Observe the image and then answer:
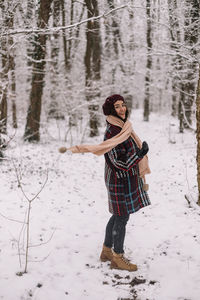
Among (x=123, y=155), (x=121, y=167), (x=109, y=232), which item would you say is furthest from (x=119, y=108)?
(x=109, y=232)

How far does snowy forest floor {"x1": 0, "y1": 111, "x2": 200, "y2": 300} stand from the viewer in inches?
121

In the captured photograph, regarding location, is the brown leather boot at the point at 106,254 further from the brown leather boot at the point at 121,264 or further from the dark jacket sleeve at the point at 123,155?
the dark jacket sleeve at the point at 123,155

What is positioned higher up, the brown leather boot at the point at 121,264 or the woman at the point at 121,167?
the woman at the point at 121,167

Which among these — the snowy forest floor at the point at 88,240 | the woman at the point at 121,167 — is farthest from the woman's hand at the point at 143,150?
the snowy forest floor at the point at 88,240

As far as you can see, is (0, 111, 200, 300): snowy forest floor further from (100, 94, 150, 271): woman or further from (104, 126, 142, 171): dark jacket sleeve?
(104, 126, 142, 171): dark jacket sleeve

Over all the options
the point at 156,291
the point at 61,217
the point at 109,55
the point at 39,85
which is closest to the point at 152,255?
the point at 156,291

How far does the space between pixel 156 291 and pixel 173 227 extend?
1735 millimetres

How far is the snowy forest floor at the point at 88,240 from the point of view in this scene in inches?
121

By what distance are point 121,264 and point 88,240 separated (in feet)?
3.19

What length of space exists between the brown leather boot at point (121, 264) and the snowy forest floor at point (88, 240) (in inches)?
3.0

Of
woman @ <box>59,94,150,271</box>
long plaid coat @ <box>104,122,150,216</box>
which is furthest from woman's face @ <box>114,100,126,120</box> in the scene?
long plaid coat @ <box>104,122,150,216</box>

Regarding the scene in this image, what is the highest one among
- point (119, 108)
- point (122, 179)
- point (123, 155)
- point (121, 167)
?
point (119, 108)

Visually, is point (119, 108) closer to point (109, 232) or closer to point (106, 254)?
point (109, 232)

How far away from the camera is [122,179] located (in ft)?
11.0
